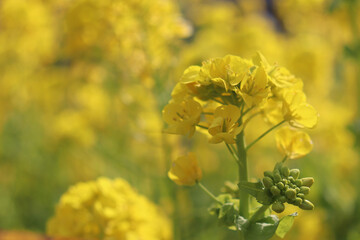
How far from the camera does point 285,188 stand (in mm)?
784

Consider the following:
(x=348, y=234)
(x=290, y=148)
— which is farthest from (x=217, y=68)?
(x=348, y=234)

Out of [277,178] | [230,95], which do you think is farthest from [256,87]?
[277,178]

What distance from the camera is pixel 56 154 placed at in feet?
10.3

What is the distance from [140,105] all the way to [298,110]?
1.35m

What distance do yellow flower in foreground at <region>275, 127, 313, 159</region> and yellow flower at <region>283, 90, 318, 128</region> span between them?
0.06 m

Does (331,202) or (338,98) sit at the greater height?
(331,202)

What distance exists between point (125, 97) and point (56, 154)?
133cm

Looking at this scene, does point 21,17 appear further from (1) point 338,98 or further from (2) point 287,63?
(1) point 338,98

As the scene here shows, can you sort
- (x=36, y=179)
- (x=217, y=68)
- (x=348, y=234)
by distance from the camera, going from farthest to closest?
(x=36, y=179), (x=348, y=234), (x=217, y=68)

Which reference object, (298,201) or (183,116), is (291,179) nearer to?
(298,201)

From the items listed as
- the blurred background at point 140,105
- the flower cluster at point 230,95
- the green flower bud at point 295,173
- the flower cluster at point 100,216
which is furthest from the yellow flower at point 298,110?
the blurred background at point 140,105

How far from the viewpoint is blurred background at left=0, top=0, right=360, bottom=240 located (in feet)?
6.43

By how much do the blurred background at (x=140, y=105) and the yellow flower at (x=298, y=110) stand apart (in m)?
0.82

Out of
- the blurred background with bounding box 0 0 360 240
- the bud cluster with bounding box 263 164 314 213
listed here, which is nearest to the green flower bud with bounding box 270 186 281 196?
the bud cluster with bounding box 263 164 314 213
